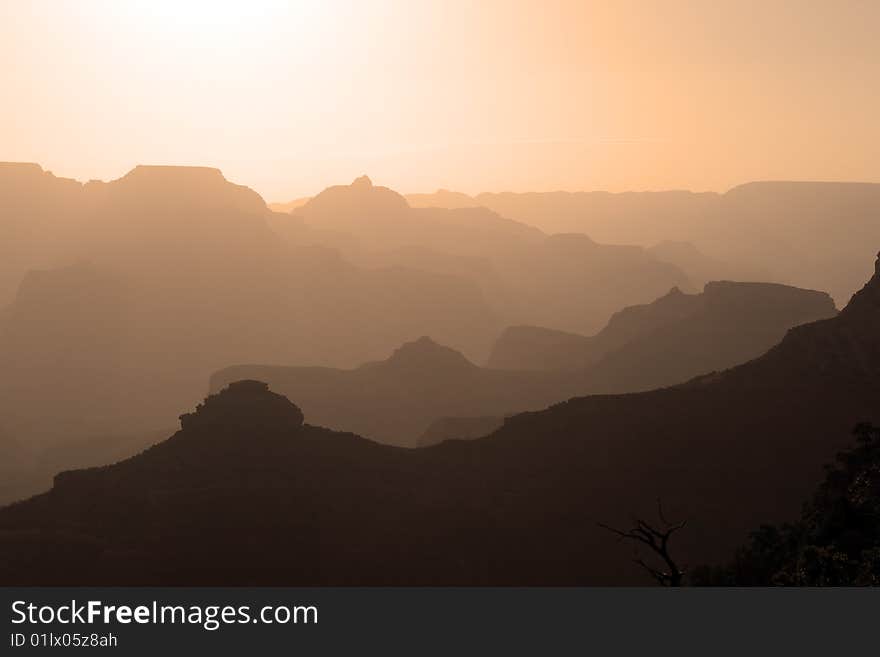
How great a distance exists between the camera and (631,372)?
429 feet

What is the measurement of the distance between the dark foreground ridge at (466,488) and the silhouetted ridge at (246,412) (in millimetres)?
173

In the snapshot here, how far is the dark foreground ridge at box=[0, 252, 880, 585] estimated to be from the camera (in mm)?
60906

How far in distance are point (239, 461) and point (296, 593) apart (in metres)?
50.7

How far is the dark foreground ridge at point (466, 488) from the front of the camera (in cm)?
6091

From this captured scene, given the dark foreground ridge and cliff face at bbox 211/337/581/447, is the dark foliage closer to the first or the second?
the dark foreground ridge

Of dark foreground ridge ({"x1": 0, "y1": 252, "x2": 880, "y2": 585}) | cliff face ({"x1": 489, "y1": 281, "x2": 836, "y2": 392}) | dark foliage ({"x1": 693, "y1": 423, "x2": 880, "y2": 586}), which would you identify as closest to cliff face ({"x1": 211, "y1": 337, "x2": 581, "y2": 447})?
cliff face ({"x1": 489, "y1": 281, "x2": 836, "y2": 392})

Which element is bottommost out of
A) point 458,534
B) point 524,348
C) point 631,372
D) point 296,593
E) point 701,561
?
point 296,593

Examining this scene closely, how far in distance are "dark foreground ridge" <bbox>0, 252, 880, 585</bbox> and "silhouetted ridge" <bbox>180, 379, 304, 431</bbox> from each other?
6.8 inches

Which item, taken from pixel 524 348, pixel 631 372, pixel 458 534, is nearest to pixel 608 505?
pixel 458 534

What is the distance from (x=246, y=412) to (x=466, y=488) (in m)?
20.7

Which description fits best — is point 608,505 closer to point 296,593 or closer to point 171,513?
point 171,513

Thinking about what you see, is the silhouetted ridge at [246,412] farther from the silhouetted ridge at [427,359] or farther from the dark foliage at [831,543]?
the silhouetted ridge at [427,359]

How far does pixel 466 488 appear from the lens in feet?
229

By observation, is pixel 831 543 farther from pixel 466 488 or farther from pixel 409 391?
pixel 409 391
